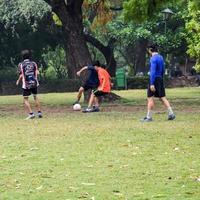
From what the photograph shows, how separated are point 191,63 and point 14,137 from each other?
44.8 meters

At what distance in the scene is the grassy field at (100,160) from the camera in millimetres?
7297

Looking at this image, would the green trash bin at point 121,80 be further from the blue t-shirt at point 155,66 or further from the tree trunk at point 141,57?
the blue t-shirt at point 155,66

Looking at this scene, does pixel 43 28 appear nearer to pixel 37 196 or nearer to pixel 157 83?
pixel 157 83

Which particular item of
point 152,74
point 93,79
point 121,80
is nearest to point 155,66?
point 152,74

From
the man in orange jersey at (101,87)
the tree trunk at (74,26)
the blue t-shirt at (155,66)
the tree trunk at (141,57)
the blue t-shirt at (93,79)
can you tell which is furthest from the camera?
the tree trunk at (141,57)

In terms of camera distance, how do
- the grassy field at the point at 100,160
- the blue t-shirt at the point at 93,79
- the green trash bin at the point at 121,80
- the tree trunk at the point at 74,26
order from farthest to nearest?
the green trash bin at the point at 121,80, the tree trunk at the point at 74,26, the blue t-shirt at the point at 93,79, the grassy field at the point at 100,160

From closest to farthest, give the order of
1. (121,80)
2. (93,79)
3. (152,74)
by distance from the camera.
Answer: (152,74) < (93,79) < (121,80)

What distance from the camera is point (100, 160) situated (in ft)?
30.9

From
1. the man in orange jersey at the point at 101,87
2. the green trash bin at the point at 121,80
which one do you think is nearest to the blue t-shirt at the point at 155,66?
the man in orange jersey at the point at 101,87

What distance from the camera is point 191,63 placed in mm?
56250

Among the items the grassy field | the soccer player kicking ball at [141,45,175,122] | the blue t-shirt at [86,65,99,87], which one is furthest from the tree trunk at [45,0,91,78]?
the soccer player kicking ball at [141,45,175,122]

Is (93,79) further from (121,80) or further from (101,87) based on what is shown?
(121,80)

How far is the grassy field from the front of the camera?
7.30 m

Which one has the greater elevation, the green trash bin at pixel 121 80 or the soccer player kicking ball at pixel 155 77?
the soccer player kicking ball at pixel 155 77
